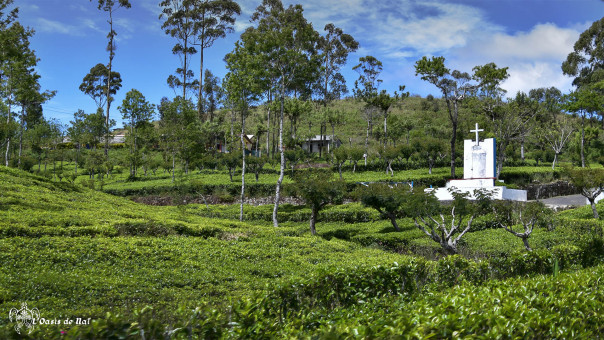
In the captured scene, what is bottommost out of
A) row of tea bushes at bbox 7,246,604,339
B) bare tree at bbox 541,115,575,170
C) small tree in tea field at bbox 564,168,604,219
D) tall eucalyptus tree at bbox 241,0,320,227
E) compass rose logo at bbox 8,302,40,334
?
compass rose logo at bbox 8,302,40,334

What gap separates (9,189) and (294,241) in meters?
11.0

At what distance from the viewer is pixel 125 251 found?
9.30 meters

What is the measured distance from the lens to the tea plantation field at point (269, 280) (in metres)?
3.51

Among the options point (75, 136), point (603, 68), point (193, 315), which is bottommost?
point (193, 315)

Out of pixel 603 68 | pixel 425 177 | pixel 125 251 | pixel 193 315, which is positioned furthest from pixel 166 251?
pixel 603 68

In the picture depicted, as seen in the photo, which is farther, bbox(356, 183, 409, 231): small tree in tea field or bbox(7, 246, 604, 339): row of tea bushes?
bbox(356, 183, 409, 231): small tree in tea field

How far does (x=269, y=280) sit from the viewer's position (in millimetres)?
8320

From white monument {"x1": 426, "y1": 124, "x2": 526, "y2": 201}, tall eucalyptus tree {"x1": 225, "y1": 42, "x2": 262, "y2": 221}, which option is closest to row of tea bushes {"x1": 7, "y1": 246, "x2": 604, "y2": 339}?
tall eucalyptus tree {"x1": 225, "y1": 42, "x2": 262, "y2": 221}

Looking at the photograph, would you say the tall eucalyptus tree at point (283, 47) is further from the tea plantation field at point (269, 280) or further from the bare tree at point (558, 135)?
the bare tree at point (558, 135)

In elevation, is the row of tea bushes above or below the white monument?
below

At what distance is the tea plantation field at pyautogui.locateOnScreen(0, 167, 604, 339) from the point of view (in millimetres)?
3506

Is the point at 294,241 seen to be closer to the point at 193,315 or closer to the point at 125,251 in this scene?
the point at 125,251

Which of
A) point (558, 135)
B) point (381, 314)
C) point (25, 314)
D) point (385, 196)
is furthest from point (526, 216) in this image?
point (558, 135)

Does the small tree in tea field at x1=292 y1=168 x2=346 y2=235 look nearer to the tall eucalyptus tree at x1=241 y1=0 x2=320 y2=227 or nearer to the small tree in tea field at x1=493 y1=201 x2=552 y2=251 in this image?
the tall eucalyptus tree at x1=241 y1=0 x2=320 y2=227
